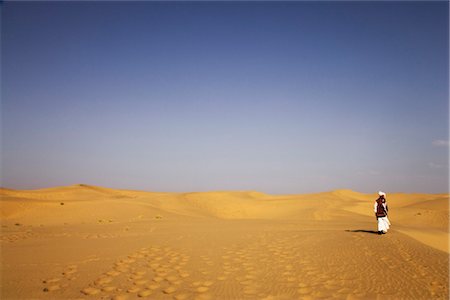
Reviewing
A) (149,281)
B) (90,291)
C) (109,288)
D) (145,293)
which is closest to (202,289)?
(145,293)

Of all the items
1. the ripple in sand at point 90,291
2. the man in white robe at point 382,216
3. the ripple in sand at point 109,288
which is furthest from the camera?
the man in white robe at point 382,216

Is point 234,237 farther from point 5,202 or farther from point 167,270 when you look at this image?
point 5,202

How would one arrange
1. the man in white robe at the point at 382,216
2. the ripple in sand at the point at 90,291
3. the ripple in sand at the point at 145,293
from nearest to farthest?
the ripple in sand at the point at 145,293 → the ripple in sand at the point at 90,291 → the man in white robe at the point at 382,216

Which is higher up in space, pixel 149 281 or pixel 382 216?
pixel 382 216

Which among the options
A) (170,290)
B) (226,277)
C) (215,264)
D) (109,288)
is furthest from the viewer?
(215,264)

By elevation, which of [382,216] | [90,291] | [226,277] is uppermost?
[382,216]

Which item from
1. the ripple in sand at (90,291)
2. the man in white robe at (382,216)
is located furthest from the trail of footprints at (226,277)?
the man in white robe at (382,216)

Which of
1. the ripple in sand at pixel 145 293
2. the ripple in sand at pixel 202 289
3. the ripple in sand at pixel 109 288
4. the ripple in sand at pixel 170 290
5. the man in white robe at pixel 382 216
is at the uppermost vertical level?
the man in white robe at pixel 382 216

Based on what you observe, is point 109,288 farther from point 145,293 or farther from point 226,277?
point 226,277

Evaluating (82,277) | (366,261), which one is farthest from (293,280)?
(82,277)

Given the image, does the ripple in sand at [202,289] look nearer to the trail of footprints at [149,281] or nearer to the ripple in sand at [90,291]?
the trail of footprints at [149,281]

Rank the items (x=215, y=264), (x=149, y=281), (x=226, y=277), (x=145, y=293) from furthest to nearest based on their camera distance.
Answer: (x=215, y=264)
(x=226, y=277)
(x=149, y=281)
(x=145, y=293)

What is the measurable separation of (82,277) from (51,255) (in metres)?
2.50

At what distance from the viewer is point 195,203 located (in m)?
27.6
